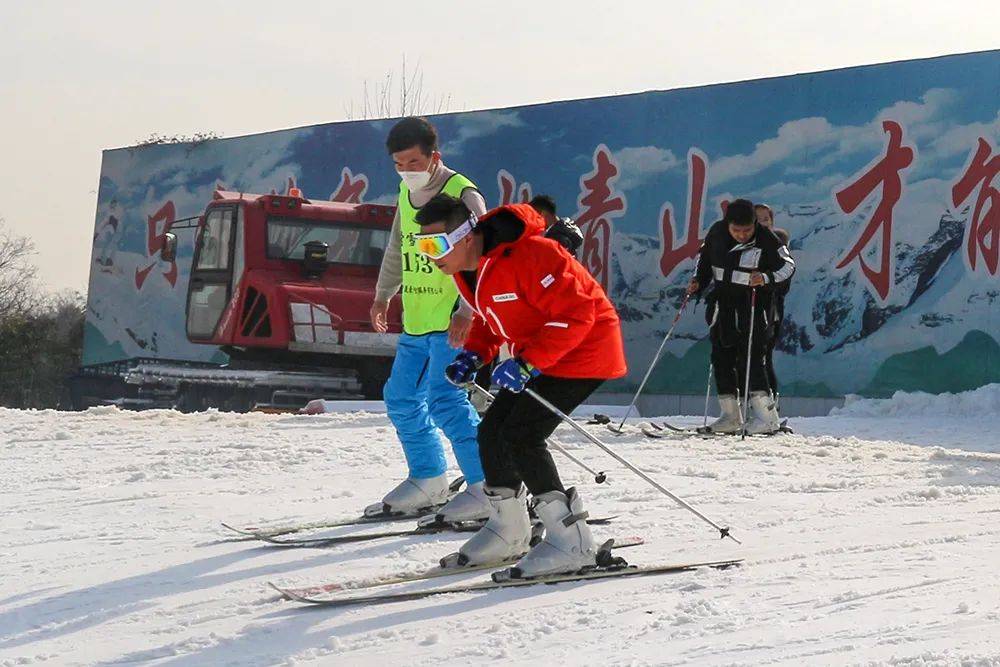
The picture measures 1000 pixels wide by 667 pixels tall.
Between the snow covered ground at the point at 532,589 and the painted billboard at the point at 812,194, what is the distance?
5110mm

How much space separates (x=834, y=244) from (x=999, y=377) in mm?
2191

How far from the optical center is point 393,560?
5250 millimetres

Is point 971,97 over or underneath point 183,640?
over

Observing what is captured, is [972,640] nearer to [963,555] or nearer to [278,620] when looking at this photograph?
[963,555]

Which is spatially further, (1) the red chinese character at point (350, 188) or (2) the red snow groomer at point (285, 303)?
(1) the red chinese character at point (350, 188)

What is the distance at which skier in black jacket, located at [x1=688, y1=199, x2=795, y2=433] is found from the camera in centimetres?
995

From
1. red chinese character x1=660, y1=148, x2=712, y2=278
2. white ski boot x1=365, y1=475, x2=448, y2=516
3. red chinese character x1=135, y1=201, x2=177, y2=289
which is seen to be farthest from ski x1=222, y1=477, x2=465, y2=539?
red chinese character x1=135, y1=201, x2=177, y2=289

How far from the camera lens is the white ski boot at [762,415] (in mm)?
10031

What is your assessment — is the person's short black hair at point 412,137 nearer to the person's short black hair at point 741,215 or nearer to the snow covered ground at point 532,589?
the snow covered ground at point 532,589

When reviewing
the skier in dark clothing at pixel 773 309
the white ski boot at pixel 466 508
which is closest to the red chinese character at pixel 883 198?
the skier in dark clothing at pixel 773 309

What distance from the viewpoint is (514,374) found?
451 cm

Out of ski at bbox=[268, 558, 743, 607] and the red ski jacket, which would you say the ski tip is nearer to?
ski at bbox=[268, 558, 743, 607]

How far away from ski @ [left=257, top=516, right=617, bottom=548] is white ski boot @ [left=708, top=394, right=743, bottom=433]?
452 centimetres

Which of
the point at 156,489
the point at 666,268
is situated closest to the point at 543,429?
the point at 156,489
